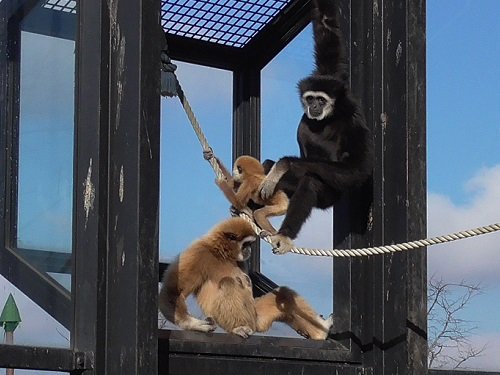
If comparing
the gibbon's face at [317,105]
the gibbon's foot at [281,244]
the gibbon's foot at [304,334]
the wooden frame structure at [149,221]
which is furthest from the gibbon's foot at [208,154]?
the gibbon's foot at [304,334]

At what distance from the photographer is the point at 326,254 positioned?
3725 mm

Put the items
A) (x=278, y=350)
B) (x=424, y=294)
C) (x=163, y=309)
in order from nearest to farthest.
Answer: (x=278, y=350)
(x=424, y=294)
(x=163, y=309)

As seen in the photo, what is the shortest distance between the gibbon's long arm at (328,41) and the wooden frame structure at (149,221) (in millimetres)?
344

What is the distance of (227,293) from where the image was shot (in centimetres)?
462

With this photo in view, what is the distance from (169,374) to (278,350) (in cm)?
51

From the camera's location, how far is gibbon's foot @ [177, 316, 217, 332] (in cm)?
416

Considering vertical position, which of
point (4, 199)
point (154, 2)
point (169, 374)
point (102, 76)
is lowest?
point (169, 374)

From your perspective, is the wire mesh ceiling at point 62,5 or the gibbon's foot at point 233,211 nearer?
the wire mesh ceiling at point 62,5

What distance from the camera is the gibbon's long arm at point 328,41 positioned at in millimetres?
4613

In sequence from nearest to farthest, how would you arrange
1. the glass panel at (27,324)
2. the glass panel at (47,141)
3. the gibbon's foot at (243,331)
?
the glass panel at (27,324), the glass panel at (47,141), the gibbon's foot at (243,331)

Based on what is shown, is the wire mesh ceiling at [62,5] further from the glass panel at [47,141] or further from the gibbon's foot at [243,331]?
the gibbon's foot at [243,331]

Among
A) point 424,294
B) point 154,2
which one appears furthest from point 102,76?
point 424,294

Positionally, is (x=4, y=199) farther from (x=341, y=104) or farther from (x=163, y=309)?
(x=341, y=104)

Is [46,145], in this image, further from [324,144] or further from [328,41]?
[324,144]
